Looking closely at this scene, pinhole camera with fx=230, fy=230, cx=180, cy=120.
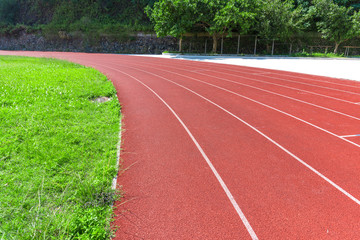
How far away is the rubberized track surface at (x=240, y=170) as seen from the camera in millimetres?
2430

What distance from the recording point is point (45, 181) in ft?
9.36

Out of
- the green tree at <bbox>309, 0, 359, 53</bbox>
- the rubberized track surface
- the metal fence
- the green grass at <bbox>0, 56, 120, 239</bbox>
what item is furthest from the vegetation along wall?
the green grass at <bbox>0, 56, 120, 239</bbox>

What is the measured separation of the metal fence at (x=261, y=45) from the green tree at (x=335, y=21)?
4.74 feet

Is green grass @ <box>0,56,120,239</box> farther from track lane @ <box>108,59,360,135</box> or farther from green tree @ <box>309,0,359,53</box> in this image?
green tree @ <box>309,0,359,53</box>

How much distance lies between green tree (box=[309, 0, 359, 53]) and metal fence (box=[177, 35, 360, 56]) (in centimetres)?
144

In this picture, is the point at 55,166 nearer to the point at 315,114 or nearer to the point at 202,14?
the point at 315,114

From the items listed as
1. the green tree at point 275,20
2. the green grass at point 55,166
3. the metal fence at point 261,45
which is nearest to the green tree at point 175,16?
the metal fence at point 261,45

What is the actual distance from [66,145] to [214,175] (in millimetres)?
2410

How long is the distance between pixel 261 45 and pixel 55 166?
31.4m

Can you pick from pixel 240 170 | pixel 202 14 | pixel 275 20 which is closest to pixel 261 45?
pixel 275 20

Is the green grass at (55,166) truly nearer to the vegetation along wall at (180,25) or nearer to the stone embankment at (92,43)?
the vegetation along wall at (180,25)

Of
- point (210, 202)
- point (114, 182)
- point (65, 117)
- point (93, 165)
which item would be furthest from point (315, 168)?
point (65, 117)

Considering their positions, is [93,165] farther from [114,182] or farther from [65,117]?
[65,117]

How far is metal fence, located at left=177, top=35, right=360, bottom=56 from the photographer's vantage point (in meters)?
29.2
